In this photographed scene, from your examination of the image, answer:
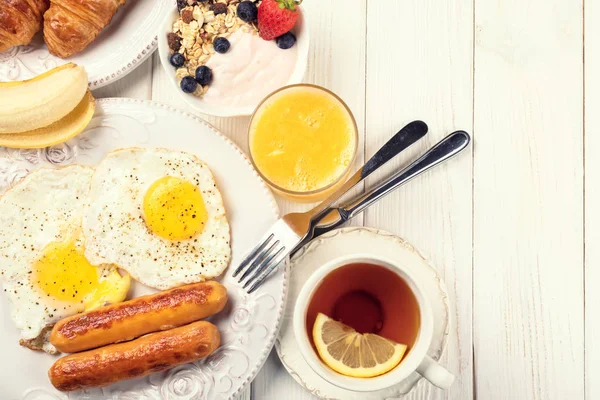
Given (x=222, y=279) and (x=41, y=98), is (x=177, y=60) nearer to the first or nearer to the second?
(x=41, y=98)

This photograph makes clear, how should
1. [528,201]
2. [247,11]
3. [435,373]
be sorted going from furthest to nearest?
[528,201] < [247,11] < [435,373]

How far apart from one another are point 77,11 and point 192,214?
0.78 meters

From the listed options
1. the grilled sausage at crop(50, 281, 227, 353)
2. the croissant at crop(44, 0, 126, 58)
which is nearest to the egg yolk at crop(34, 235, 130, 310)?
the grilled sausage at crop(50, 281, 227, 353)

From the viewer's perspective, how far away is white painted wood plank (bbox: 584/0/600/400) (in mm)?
2055

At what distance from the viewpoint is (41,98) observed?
191cm

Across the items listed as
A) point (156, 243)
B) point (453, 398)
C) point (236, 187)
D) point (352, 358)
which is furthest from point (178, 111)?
point (453, 398)

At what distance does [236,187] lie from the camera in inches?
78.4

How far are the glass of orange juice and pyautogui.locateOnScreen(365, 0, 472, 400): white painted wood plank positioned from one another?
8.1 inches

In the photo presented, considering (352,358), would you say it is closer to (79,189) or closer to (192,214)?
(192,214)

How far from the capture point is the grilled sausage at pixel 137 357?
183 centimetres

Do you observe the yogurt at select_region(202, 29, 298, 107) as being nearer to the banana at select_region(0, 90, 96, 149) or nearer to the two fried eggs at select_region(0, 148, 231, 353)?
the two fried eggs at select_region(0, 148, 231, 353)

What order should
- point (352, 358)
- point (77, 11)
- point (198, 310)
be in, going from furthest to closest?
point (77, 11) → point (198, 310) → point (352, 358)

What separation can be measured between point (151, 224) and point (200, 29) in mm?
669

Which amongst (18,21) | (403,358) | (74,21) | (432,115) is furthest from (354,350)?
(18,21)
